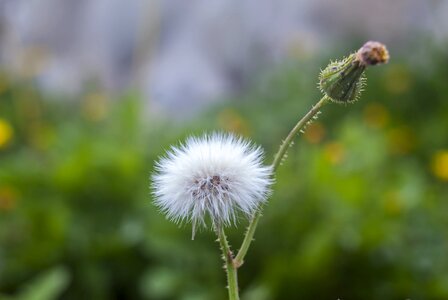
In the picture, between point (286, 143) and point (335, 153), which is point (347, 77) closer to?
point (286, 143)

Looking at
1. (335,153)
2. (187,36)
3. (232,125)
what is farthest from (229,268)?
(187,36)

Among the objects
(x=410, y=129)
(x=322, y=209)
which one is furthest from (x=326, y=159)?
(x=410, y=129)

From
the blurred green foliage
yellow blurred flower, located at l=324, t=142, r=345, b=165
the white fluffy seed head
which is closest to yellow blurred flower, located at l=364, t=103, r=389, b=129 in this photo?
the blurred green foliage

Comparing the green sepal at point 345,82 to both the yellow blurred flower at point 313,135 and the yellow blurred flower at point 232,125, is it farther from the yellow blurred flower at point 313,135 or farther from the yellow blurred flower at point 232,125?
the yellow blurred flower at point 232,125

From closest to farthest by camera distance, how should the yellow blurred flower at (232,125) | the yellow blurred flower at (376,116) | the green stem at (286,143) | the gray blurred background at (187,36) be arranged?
the green stem at (286,143), the yellow blurred flower at (232,125), the yellow blurred flower at (376,116), the gray blurred background at (187,36)

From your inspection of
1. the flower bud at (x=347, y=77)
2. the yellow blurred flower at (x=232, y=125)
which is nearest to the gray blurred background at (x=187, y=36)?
the yellow blurred flower at (x=232, y=125)

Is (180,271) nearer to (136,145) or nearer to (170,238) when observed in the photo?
(170,238)
